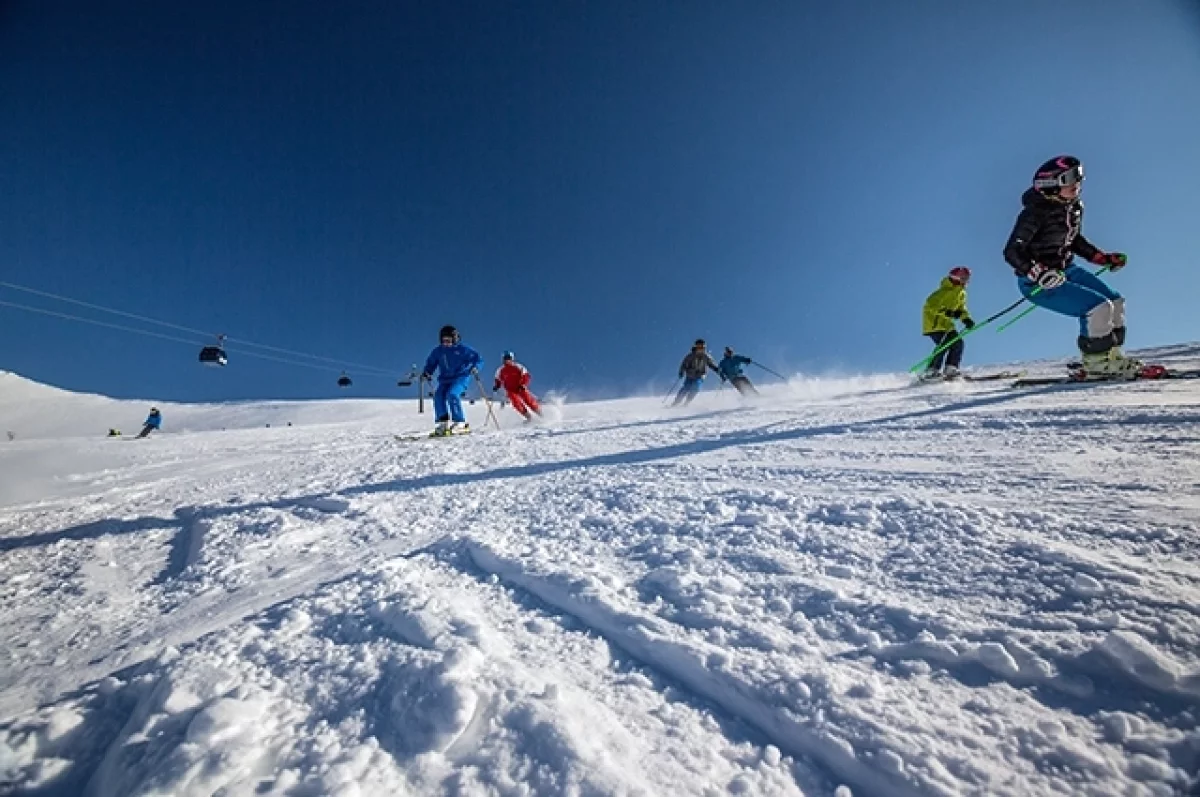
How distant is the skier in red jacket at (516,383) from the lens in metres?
11.3

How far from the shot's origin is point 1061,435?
2744mm

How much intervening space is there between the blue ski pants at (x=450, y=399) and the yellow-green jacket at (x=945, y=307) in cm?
890

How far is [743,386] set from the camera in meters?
12.9

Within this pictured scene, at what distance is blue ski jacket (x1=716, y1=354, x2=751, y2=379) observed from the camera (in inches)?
514

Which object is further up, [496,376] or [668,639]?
[496,376]

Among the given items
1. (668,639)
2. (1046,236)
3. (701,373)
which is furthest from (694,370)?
(668,639)

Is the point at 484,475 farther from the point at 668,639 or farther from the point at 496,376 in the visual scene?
the point at 496,376

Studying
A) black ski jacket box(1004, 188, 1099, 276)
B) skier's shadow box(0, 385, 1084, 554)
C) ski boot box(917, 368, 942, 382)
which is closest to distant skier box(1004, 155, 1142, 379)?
black ski jacket box(1004, 188, 1099, 276)

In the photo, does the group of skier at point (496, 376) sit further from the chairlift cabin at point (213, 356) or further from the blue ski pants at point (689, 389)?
the chairlift cabin at point (213, 356)

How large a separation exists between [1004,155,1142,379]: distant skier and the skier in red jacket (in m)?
9.03

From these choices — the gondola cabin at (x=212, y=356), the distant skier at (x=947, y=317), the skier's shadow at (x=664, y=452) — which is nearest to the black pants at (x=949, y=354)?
the distant skier at (x=947, y=317)

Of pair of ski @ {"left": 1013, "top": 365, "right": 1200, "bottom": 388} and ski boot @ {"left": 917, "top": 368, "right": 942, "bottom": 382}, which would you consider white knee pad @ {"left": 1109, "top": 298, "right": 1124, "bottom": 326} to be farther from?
ski boot @ {"left": 917, "top": 368, "right": 942, "bottom": 382}

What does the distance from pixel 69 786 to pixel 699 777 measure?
1.44 m

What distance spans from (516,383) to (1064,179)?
9.82 meters
